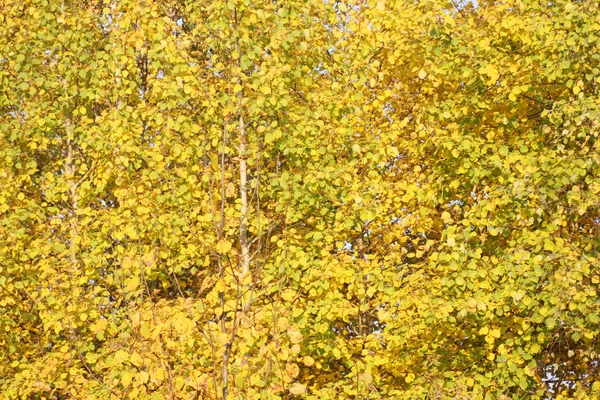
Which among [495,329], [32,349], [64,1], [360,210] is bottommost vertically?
[32,349]

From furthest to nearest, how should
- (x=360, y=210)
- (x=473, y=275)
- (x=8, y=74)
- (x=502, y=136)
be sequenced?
(x=8, y=74), (x=502, y=136), (x=360, y=210), (x=473, y=275)

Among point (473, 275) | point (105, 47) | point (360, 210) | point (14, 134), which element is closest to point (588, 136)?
point (473, 275)

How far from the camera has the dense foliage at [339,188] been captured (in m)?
9.62

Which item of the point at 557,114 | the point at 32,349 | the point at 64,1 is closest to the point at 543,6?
the point at 557,114

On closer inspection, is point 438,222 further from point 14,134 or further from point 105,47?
point 14,134

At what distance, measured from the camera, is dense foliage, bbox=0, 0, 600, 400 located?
9.62 metres

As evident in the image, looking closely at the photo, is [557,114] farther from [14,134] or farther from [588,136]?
[14,134]

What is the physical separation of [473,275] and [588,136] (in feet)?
7.63

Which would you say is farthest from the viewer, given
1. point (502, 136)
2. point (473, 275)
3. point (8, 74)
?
point (8, 74)

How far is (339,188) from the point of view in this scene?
10.6 metres

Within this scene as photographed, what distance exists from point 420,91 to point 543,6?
2.87 meters

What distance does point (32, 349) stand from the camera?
12242mm

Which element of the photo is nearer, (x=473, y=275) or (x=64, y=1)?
(x=473, y=275)

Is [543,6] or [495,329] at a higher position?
[543,6]
